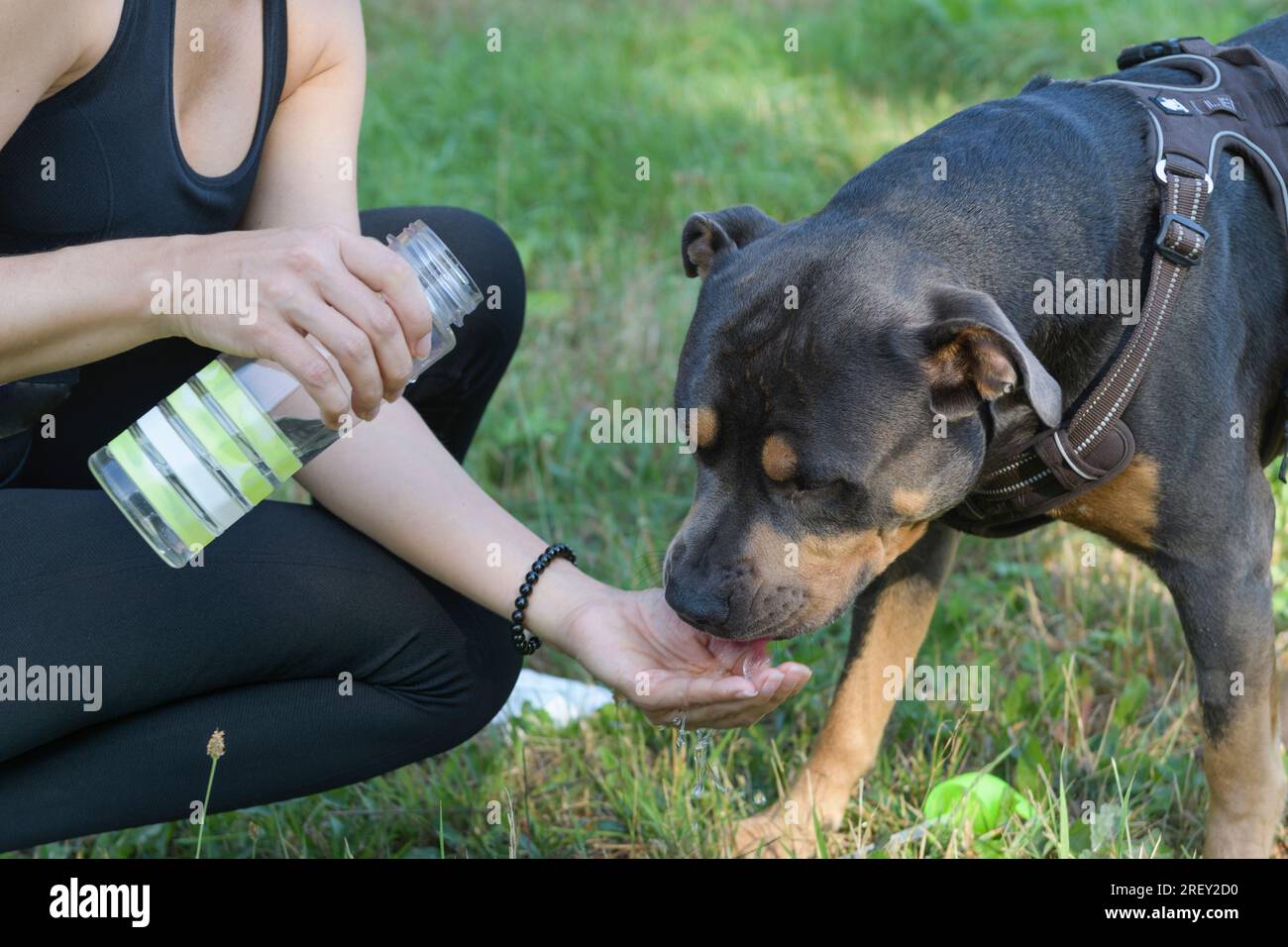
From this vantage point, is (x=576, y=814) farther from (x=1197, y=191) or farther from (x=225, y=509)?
(x=1197, y=191)

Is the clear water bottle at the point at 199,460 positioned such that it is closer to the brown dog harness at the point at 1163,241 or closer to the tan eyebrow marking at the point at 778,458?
the tan eyebrow marking at the point at 778,458

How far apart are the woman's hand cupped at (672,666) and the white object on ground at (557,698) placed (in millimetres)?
861

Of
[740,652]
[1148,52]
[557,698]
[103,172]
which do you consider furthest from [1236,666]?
[103,172]

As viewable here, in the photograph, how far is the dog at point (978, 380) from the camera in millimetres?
2445

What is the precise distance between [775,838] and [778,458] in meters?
0.98

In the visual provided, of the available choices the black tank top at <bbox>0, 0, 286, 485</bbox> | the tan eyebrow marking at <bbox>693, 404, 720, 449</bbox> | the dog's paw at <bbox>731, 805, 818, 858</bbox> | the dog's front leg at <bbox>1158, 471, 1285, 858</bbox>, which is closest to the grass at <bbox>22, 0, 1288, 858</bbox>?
the dog's paw at <bbox>731, 805, 818, 858</bbox>

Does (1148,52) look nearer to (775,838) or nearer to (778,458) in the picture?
(778,458)

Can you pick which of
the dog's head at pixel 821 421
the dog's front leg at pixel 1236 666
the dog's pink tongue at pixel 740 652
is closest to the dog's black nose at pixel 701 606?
the dog's head at pixel 821 421

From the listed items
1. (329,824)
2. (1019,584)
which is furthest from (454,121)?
(329,824)

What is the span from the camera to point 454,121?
6934 millimetres

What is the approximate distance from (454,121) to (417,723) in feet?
15.8

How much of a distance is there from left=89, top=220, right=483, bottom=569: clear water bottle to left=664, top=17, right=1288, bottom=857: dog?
2.10 feet

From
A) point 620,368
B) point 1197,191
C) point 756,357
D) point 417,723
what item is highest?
point 620,368

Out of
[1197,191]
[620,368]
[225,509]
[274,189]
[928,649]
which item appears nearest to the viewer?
[225,509]
